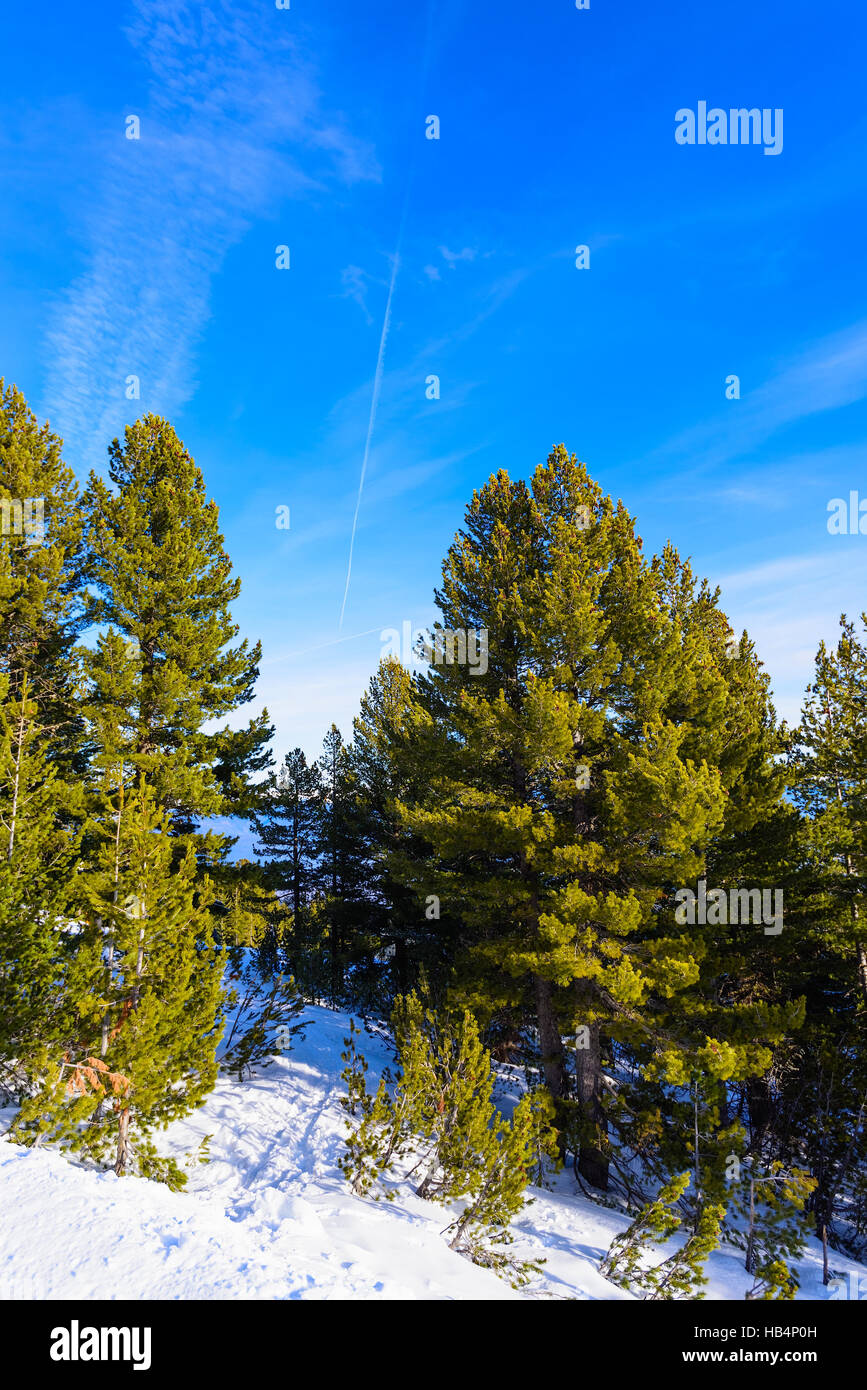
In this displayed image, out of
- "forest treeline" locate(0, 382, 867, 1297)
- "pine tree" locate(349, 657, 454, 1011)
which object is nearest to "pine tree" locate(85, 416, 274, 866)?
"forest treeline" locate(0, 382, 867, 1297)

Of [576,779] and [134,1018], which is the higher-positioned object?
[576,779]

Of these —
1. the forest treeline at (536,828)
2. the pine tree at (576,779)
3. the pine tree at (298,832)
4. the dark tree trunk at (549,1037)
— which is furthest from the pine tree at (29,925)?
the pine tree at (298,832)

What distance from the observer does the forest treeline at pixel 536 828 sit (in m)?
9.34

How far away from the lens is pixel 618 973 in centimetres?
1019

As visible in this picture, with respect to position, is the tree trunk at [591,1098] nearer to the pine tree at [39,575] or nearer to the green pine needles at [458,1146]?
the green pine needles at [458,1146]

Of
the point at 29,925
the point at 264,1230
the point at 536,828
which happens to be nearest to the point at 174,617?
the point at 29,925

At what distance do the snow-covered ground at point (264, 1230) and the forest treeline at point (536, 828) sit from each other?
4.04 feet

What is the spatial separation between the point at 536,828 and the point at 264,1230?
22.5ft

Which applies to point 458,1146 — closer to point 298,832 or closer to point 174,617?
point 174,617

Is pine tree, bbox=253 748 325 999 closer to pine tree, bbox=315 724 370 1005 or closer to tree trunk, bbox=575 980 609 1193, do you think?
pine tree, bbox=315 724 370 1005

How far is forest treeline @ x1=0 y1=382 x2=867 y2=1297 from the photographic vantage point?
934 centimetres

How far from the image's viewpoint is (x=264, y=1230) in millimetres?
6520

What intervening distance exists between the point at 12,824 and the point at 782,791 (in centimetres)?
1491
